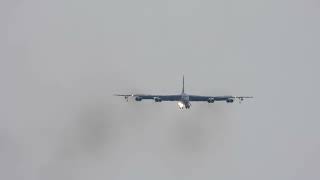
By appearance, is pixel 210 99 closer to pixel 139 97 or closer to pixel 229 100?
pixel 229 100

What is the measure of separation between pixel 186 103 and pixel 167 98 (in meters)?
12.0

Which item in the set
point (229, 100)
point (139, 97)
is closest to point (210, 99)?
point (229, 100)

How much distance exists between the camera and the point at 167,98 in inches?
7653

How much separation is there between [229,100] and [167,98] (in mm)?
17948

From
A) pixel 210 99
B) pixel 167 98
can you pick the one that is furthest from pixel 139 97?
pixel 210 99

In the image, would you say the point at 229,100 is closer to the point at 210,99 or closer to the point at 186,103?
the point at 210,99

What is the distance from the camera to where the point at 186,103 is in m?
184

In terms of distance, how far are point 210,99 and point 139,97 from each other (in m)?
19.5

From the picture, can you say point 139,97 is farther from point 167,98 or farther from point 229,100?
point 229,100

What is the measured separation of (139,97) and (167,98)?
772 centimetres

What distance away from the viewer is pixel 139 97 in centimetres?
19400

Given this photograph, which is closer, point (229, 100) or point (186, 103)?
point (186, 103)

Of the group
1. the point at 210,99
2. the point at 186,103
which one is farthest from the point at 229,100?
the point at 186,103
